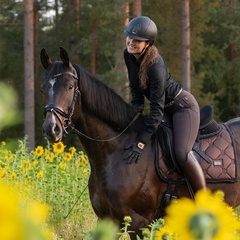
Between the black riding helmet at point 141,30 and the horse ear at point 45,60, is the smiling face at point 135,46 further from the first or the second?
the horse ear at point 45,60

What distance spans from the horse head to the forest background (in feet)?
54.0

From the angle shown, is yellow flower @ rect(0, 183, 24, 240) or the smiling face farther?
the smiling face

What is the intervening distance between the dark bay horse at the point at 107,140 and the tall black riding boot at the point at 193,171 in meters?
0.13

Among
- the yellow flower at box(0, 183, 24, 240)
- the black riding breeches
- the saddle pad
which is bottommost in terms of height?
the saddle pad

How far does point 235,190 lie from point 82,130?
4.11 ft

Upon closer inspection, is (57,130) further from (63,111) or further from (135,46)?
(135,46)

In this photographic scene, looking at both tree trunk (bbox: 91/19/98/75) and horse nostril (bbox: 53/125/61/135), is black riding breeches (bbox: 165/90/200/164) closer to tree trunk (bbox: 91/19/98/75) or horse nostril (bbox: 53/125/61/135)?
horse nostril (bbox: 53/125/61/135)

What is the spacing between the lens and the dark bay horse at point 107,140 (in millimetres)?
4145

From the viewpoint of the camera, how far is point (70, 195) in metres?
6.39

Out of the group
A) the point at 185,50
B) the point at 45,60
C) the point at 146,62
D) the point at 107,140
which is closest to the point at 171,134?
the point at 107,140

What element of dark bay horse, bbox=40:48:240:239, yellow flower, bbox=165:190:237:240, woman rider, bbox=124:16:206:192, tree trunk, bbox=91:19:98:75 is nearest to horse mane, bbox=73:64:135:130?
dark bay horse, bbox=40:48:240:239

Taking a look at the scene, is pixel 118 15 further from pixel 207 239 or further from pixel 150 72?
pixel 207 239

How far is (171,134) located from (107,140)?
46 centimetres

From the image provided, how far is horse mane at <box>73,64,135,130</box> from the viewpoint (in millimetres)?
4262
